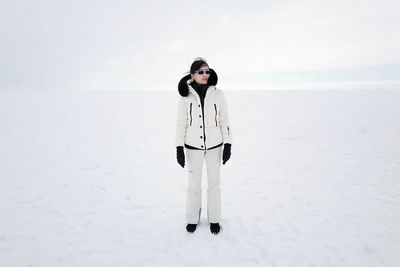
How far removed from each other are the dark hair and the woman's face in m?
0.04

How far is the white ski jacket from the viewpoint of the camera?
3482 millimetres

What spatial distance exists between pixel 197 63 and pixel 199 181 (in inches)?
65.5

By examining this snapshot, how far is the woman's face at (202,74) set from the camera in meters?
3.34

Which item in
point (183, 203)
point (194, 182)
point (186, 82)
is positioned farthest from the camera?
point (183, 203)

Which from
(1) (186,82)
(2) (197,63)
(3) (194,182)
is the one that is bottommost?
(3) (194,182)

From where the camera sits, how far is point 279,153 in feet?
27.8

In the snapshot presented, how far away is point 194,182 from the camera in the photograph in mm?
3723

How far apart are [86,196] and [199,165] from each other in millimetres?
2822

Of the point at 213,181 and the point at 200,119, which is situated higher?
the point at 200,119

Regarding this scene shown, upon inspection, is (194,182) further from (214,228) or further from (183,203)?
(183,203)

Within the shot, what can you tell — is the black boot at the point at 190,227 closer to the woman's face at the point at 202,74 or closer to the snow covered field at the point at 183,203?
the snow covered field at the point at 183,203

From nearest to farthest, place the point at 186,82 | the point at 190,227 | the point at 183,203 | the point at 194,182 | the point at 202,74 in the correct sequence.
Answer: the point at 202,74
the point at 186,82
the point at 194,182
the point at 190,227
the point at 183,203

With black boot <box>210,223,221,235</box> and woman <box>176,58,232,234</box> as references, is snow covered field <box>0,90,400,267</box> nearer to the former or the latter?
black boot <box>210,223,221,235</box>

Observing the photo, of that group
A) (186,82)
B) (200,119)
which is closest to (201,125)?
(200,119)
